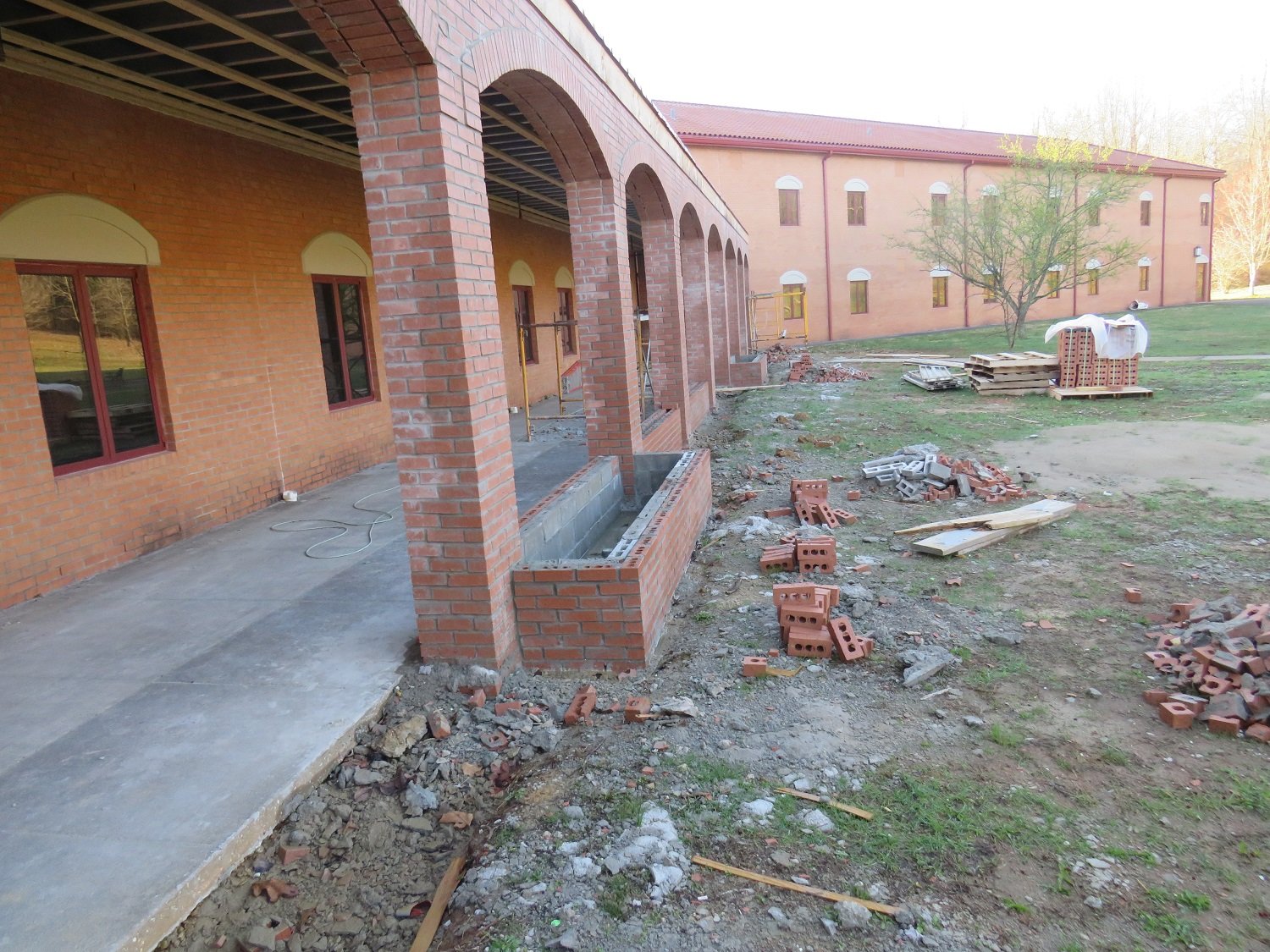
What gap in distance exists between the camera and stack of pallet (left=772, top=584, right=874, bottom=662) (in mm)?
4578

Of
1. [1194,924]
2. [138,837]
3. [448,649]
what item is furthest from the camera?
[448,649]

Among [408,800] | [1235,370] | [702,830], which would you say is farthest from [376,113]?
[1235,370]

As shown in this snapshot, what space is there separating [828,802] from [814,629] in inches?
62.0

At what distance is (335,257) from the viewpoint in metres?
9.07

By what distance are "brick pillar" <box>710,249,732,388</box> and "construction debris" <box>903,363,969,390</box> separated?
4125 mm

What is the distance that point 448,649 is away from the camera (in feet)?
13.7

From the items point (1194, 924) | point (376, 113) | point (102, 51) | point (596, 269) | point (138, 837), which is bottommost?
point (1194, 924)

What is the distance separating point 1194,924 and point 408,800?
107 inches

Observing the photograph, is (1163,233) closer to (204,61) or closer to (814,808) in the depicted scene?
(204,61)

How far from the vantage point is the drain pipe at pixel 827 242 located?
31.2 metres

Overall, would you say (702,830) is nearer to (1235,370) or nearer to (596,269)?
(596,269)

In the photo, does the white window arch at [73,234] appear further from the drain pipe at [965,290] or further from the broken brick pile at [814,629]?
the drain pipe at [965,290]

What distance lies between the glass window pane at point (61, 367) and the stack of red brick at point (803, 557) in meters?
5.05

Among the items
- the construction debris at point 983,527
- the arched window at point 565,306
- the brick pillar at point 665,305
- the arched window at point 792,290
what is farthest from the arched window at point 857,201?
the construction debris at point 983,527
